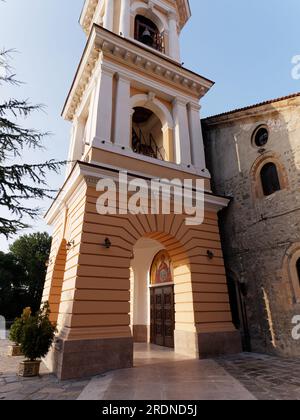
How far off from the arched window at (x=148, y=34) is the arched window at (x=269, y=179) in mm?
8084

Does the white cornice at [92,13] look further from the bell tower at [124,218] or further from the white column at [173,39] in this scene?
the bell tower at [124,218]

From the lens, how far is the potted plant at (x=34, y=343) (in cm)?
641

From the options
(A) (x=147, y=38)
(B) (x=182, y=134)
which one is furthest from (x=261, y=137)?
(A) (x=147, y=38)

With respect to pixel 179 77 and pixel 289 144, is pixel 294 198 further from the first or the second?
pixel 179 77

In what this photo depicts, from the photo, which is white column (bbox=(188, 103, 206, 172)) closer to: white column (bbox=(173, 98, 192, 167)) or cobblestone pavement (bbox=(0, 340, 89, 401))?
white column (bbox=(173, 98, 192, 167))

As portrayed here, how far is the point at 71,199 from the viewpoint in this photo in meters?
9.15

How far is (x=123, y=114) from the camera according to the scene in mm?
9375

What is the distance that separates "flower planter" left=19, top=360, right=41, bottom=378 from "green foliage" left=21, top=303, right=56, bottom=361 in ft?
0.51

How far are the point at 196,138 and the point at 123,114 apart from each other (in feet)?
10.7

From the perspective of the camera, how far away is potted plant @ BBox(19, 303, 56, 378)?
6406 millimetres

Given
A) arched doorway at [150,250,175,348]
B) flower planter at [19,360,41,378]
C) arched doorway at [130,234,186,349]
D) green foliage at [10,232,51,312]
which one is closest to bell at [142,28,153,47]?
arched doorway at [130,234,186,349]

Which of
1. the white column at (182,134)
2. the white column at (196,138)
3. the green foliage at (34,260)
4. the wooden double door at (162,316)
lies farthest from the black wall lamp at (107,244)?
the green foliage at (34,260)

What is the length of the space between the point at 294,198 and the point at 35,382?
8627 millimetres
